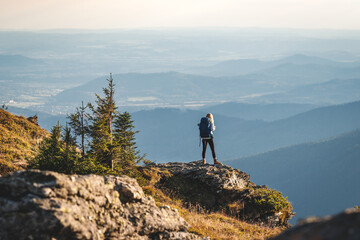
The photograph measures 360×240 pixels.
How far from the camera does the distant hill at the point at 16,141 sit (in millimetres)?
19328

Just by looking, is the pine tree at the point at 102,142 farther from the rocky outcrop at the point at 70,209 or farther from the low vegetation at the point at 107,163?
the rocky outcrop at the point at 70,209

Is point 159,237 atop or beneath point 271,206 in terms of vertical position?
atop

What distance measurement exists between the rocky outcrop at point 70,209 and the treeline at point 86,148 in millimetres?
4070

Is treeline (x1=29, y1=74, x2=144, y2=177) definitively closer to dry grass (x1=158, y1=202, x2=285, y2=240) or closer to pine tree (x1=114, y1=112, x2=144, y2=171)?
pine tree (x1=114, y1=112, x2=144, y2=171)

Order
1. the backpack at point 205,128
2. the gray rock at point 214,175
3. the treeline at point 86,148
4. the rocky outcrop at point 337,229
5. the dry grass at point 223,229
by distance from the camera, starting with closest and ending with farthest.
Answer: the rocky outcrop at point 337,229, the dry grass at point 223,229, the treeline at point 86,148, the gray rock at point 214,175, the backpack at point 205,128

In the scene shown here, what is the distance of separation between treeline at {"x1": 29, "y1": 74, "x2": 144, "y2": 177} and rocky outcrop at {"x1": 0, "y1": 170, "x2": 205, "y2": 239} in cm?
407

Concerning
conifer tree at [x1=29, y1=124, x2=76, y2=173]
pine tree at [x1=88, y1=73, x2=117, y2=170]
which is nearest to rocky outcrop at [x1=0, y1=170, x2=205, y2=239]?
conifer tree at [x1=29, y1=124, x2=76, y2=173]

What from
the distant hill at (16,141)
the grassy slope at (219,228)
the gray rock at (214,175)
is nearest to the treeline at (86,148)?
the distant hill at (16,141)

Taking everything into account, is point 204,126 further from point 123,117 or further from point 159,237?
point 159,237

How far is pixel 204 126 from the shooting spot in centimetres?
→ 2131

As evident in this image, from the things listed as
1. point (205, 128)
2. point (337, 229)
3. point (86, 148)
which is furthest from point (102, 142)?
point (337, 229)

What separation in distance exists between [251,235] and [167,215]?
157 inches

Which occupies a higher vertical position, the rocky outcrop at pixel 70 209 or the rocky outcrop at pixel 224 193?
the rocky outcrop at pixel 70 209

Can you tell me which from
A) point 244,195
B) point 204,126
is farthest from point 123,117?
point 244,195
